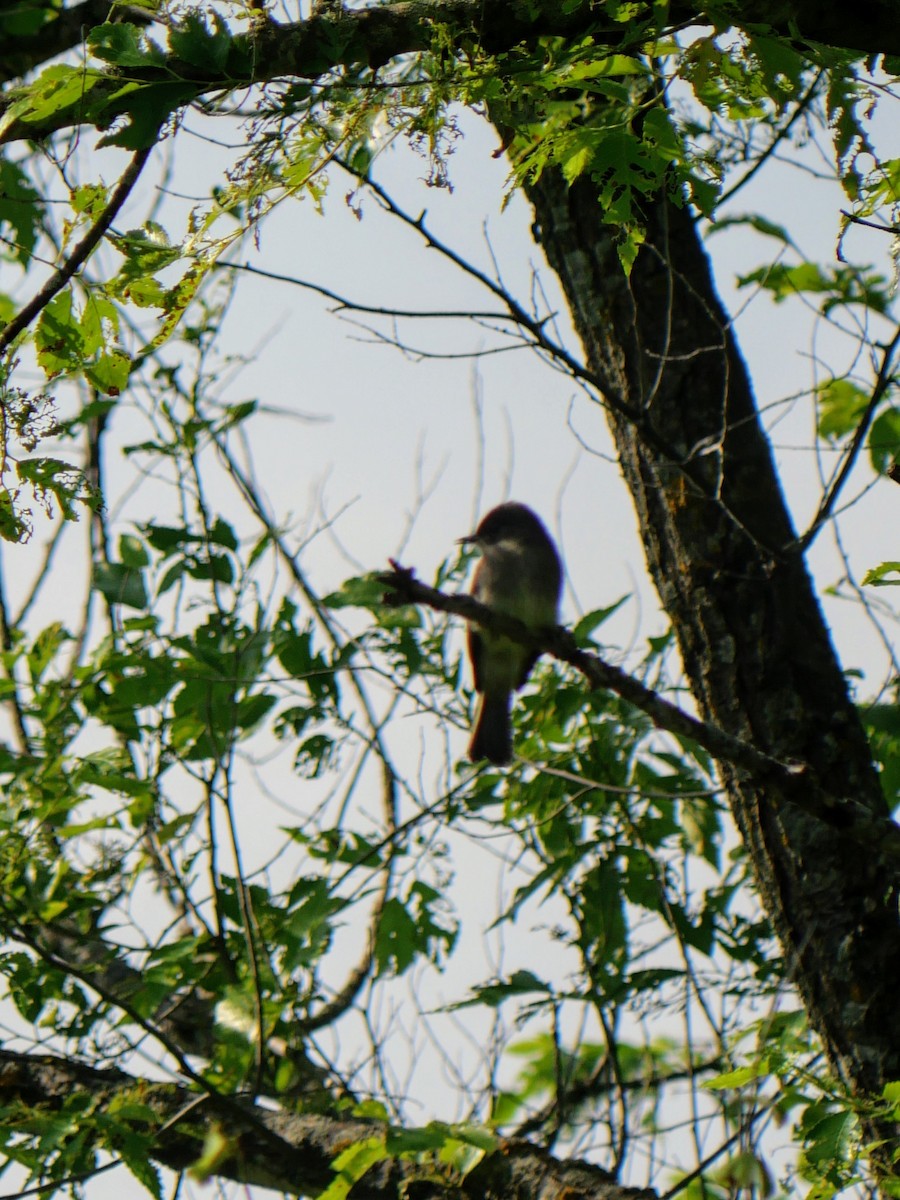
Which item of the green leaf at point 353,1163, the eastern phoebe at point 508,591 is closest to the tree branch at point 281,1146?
the green leaf at point 353,1163

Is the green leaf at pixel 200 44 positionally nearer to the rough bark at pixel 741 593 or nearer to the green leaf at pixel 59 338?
the green leaf at pixel 59 338

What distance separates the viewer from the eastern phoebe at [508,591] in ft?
22.0

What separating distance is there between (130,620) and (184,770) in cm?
62

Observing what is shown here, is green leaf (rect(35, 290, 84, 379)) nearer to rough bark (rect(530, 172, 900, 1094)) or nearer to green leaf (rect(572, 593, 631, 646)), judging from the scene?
rough bark (rect(530, 172, 900, 1094))

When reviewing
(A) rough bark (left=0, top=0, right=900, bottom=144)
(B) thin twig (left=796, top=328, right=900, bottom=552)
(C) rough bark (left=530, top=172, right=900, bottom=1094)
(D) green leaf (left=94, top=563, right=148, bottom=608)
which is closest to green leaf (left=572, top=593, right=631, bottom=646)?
(C) rough bark (left=530, top=172, right=900, bottom=1094)

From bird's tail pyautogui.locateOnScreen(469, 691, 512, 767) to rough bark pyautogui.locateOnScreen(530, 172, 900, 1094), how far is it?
1197mm

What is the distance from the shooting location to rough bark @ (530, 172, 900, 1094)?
3654 mm

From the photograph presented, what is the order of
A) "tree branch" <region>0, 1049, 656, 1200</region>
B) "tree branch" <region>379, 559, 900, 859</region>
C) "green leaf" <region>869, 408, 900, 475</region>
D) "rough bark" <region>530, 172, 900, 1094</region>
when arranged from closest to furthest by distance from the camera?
"tree branch" <region>379, 559, 900, 859</region> < "tree branch" <region>0, 1049, 656, 1200</region> < "rough bark" <region>530, 172, 900, 1094</region> < "green leaf" <region>869, 408, 900, 475</region>

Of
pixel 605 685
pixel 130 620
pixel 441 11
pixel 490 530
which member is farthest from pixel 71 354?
pixel 490 530

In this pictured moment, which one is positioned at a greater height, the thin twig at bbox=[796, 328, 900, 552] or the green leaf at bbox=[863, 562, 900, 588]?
the thin twig at bbox=[796, 328, 900, 552]

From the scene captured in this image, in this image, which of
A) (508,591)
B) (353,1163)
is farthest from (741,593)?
(508,591)

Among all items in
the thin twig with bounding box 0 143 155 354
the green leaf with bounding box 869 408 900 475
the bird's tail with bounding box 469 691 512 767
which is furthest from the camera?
the bird's tail with bounding box 469 691 512 767

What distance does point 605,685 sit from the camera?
322 centimetres

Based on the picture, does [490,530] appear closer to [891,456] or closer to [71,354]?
[891,456]
